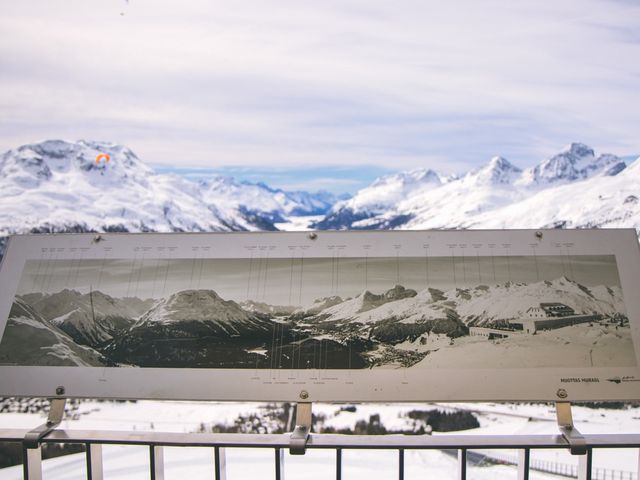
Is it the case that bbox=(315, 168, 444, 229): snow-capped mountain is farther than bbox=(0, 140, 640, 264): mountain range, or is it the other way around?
bbox=(315, 168, 444, 229): snow-capped mountain

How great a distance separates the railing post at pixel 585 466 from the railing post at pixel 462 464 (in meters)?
0.30

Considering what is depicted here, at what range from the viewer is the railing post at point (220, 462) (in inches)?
59.5

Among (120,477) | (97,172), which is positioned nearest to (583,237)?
(120,477)

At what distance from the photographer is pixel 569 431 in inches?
58.6

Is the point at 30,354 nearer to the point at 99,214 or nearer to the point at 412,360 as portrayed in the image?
the point at 412,360

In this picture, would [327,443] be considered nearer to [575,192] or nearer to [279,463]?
[279,463]

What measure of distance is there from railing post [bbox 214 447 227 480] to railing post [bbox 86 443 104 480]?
0.33 m

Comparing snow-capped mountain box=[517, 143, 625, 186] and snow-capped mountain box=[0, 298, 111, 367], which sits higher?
snow-capped mountain box=[517, 143, 625, 186]

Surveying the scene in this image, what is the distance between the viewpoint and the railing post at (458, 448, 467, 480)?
59.3 inches

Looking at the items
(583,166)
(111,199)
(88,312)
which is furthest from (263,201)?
(88,312)

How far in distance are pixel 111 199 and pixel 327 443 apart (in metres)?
21.4

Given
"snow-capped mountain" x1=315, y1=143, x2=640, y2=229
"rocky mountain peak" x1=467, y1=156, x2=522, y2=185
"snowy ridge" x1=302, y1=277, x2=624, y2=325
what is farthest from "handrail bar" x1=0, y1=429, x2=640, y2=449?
"rocky mountain peak" x1=467, y1=156, x2=522, y2=185

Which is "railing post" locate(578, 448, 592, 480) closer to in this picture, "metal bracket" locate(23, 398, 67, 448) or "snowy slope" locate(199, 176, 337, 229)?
"metal bracket" locate(23, 398, 67, 448)

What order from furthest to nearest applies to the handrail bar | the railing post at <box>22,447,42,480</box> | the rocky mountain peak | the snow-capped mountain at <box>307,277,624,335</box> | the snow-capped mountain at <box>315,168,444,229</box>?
the snow-capped mountain at <box>315,168,444,229</box> → the rocky mountain peak → the snow-capped mountain at <box>307,277,624,335</box> → the railing post at <box>22,447,42,480</box> → the handrail bar
